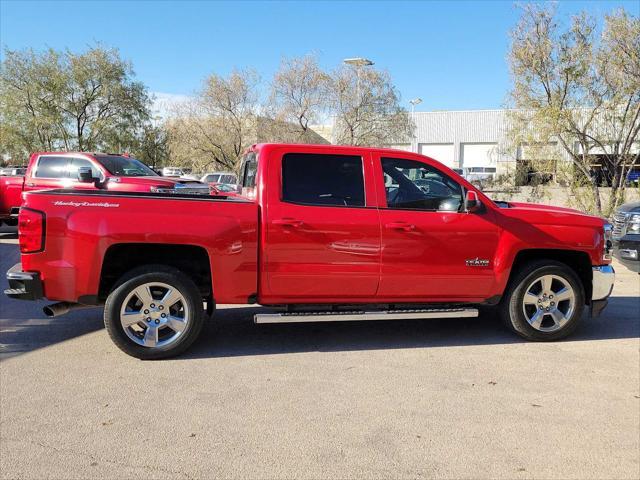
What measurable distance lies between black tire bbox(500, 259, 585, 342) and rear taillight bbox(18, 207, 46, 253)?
172 inches

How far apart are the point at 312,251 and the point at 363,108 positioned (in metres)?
29.0

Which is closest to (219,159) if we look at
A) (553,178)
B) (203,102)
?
(203,102)

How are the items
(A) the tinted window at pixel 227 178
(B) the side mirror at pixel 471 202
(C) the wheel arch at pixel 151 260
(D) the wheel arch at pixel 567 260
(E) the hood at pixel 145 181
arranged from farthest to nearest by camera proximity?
(A) the tinted window at pixel 227 178
(E) the hood at pixel 145 181
(D) the wheel arch at pixel 567 260
(B) the side mirror at pixel 471 202
(C) the wheel arch at pixel 151 260

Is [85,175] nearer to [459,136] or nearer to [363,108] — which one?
[363,108]

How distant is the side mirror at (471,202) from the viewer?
5199mm

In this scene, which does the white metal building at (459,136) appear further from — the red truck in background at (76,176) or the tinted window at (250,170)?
the tinted window at (250,170)

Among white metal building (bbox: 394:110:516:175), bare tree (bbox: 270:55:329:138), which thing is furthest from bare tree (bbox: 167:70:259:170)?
white metal building (bbox: 394:110:516:175)

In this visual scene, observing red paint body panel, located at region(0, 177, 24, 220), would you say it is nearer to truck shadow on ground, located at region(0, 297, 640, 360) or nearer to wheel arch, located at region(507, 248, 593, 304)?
truck shadow on ground, located at region(0, 297, 640, 360)

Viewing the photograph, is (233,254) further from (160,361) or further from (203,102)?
(203,102)

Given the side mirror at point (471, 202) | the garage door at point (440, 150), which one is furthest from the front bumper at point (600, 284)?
the garage door at point (440, 150)

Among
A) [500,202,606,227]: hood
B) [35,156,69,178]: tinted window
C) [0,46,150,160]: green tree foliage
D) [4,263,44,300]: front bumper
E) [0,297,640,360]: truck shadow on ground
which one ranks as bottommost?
[0,297,640,360]: truck shadow on ground

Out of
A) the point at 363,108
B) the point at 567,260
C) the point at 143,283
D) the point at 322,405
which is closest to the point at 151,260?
the point at 143,283

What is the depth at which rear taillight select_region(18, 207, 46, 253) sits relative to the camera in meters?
4.62

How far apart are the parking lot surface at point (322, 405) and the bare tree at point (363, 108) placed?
27708 millimetres
